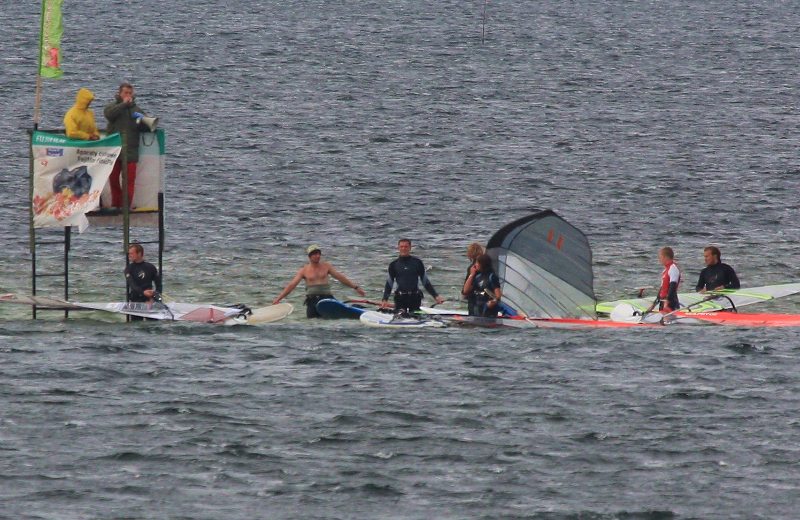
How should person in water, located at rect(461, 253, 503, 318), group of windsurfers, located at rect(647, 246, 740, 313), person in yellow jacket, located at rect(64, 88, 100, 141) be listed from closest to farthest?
person in yellow jacket, located at rect(64, 88, 100, 141), person in water, located at rect(461, 253, 503, 318), group of windsurfers, located at rect(647, 246, 740, 313)

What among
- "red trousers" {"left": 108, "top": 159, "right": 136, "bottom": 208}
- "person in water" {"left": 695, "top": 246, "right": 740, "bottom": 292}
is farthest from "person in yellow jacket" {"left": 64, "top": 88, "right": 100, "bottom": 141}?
"person in water" {"left": 695, "top": 246, "right": 740, "bottom": 292}

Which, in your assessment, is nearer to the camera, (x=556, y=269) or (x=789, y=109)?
(x=556, y=269)

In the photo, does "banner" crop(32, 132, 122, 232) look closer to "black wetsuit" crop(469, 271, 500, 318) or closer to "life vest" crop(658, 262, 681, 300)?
"black wetsuit" crop(469, 271, 500, 318)

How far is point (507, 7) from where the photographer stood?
120250 millimetres

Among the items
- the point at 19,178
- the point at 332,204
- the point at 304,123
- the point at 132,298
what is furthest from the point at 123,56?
the point at 132,298

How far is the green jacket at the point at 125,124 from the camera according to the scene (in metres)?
28.7

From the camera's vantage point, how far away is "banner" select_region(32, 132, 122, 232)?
1134 inches

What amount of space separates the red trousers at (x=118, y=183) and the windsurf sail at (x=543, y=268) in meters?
6.86

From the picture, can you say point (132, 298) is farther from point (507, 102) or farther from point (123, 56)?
point (123, 56)

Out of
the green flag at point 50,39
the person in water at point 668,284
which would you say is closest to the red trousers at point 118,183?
the green flag at point 50,39

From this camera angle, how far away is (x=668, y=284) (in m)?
30.5

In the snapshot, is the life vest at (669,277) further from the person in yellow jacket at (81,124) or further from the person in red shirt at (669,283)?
the person in yellow jacket at (81,124)

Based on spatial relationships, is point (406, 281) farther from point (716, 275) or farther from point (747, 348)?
point (747, 348)

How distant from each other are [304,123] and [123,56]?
25.6 meters
